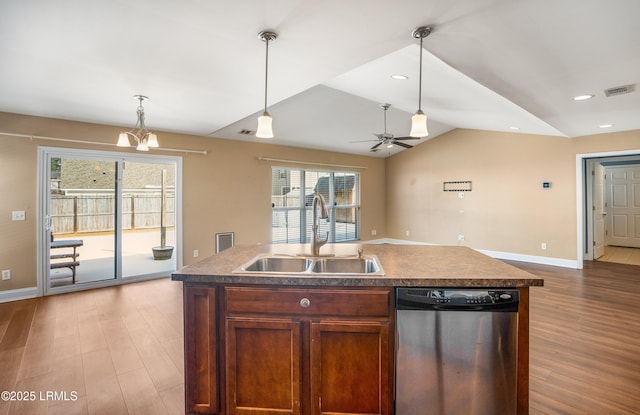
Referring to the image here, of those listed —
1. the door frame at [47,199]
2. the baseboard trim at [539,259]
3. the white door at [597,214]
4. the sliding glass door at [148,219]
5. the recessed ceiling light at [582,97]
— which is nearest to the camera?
the recessed ceiling light at [582,97]

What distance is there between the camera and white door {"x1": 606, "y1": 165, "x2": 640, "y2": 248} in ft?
23.3

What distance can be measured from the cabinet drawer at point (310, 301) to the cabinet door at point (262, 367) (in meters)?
0.07

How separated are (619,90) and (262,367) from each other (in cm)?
410

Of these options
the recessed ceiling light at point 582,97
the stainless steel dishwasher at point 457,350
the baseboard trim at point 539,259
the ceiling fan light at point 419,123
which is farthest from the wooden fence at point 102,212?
the baseboard trim at point 539,259

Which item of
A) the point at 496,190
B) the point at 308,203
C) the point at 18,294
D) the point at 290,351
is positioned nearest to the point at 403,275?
the point at 290,351

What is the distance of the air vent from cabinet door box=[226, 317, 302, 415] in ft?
12.5

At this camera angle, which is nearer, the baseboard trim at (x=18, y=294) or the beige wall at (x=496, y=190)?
the baseboard trim at (x=18, y=294)

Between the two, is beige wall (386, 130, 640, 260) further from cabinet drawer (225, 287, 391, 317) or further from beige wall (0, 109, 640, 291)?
cabinet drawer (225, 287, 391, 317)

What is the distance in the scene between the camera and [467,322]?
153 centimetres

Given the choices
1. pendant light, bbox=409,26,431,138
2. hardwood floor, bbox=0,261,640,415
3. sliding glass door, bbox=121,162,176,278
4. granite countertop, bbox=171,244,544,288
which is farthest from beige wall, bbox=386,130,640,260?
sliding glass door, bbox=121,162,176,278

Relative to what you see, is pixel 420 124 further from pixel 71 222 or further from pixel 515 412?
pixel 71 222

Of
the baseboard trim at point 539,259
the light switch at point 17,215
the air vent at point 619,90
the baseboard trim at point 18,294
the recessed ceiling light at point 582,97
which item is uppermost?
the recessed ceiling light at point 582,97

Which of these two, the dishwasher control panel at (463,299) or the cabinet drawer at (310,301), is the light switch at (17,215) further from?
the dishwasher control panel at (463,299)

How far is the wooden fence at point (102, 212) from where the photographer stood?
422 cm
